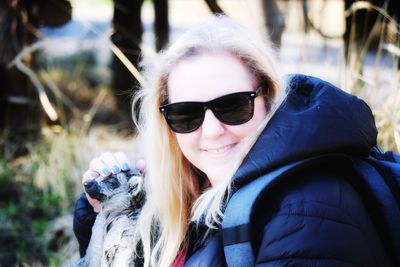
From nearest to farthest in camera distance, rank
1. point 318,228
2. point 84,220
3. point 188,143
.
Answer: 1. point 318,228
2. point 188,143
3. point 84,220

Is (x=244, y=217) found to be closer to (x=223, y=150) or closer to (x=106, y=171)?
(x=223, y=150)

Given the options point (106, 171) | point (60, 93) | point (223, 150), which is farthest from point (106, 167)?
point (60, 93)

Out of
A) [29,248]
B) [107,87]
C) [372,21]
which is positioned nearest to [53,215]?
[29,248]

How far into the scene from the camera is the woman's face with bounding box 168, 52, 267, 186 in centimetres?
159

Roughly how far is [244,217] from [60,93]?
13.2 ft

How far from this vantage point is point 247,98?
5.19ft

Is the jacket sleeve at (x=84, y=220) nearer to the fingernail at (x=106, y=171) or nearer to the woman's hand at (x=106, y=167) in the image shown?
the woman's hand at (x=106, y=167)

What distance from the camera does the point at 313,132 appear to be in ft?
4.51

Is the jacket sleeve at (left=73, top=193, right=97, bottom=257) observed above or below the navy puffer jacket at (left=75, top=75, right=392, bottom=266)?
below

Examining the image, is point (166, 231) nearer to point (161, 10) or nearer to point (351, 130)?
point (351, 130)

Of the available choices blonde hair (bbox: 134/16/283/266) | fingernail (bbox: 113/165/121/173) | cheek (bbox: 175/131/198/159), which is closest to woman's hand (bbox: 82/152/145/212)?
fingernail (bbox: 113/165/121/173)

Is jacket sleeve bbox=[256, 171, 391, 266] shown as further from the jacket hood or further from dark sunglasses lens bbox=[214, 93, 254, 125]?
dark sunglasses lens bbox=[214, 93, 254, 125]

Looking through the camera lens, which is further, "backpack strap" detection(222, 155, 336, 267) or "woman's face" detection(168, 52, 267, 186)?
"woman's face" detection(168, 52, 267, 186)

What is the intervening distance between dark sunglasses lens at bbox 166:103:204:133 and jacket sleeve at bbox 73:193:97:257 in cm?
58
